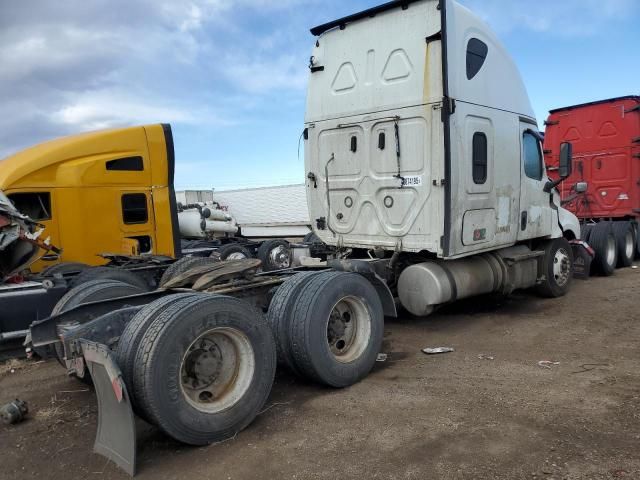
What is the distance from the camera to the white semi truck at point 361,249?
3461 millimetres

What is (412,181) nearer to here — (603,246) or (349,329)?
(349,329)

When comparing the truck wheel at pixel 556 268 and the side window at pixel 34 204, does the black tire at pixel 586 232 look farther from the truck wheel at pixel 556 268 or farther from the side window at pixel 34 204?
the side window at pixel 34 204

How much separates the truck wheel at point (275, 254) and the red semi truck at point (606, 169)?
637 centimetres

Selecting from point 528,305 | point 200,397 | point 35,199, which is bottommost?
point 528,305

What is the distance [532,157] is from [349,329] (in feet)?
14.5

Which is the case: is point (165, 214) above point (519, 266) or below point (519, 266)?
above

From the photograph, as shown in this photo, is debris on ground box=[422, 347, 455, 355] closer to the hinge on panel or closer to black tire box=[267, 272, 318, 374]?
black tire box=[267, 272, 318, 374]

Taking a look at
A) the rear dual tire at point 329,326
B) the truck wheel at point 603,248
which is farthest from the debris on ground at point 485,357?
the truck wheel at point 603,248

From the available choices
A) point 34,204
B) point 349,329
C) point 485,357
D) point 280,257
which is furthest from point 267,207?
point 349,329

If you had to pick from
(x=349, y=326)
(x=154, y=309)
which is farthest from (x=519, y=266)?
(x=154, y=309)

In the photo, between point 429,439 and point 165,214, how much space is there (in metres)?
6.55

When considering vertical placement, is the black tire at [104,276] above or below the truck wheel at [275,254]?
above

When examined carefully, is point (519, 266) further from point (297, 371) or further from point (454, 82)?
point (297, 371)

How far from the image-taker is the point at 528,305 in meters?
8.05
